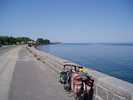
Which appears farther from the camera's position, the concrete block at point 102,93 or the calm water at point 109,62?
the calm water at point 109,62

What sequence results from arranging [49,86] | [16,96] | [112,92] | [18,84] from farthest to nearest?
1. [18,84]
2. [49,86]
3. [16,96]
4. [112,92]

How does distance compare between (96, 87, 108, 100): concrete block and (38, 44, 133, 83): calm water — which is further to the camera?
(38, 44, 133, 83): calm water

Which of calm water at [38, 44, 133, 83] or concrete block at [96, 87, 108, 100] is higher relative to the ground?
concrete block at [96, 87, 108, 100]

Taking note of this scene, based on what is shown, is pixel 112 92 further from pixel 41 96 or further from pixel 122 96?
pixel 41 96

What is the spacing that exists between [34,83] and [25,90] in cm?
171

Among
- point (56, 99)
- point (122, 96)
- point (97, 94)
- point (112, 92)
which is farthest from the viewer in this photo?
point (56, 99)

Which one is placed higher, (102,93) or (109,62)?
(102,93)

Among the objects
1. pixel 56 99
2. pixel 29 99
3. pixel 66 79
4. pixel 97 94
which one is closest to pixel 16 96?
pixel 29 99

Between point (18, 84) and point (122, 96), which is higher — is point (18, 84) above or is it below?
below

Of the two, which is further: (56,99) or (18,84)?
(18,84)

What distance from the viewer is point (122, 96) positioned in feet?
17.4

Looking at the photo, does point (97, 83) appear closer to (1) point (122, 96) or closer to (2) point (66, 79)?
(1) point (122, 96)

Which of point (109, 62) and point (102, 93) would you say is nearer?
point (102, 93)

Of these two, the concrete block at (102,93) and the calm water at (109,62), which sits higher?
the concrete block at (102,93)
